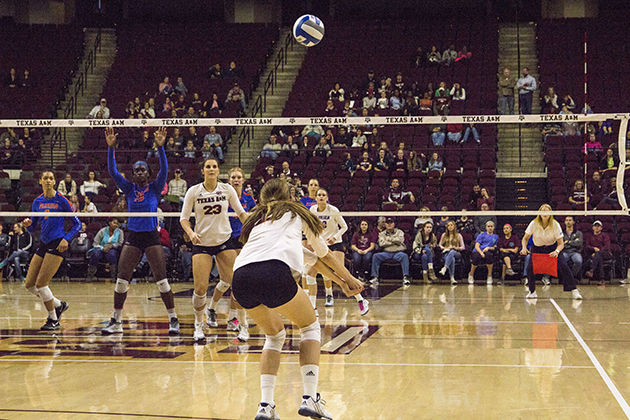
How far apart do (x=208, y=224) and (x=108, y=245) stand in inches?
364

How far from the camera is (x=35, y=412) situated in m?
5.71

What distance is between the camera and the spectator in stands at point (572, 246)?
1577cm

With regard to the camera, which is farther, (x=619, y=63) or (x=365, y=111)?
(x=619, y=63)

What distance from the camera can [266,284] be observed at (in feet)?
16.4

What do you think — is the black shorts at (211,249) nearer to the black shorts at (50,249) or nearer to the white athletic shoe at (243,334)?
the white athletic shoe at (243,334)

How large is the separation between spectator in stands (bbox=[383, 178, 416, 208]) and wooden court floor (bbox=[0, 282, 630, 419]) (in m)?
5.48

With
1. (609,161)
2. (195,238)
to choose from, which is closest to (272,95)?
(609,161)

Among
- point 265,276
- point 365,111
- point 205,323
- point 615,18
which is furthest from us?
point 615,18

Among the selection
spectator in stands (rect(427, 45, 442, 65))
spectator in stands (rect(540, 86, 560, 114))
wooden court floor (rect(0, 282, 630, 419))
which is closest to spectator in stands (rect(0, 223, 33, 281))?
wooden court floor (rect(0, 282, 630, 419))

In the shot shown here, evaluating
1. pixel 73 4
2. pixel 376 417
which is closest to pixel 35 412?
pixel 376 417

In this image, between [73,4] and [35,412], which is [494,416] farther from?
[73,4]

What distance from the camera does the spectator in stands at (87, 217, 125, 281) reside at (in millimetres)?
17375

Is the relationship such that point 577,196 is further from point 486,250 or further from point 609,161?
point 486,250

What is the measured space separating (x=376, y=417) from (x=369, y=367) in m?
1.79
